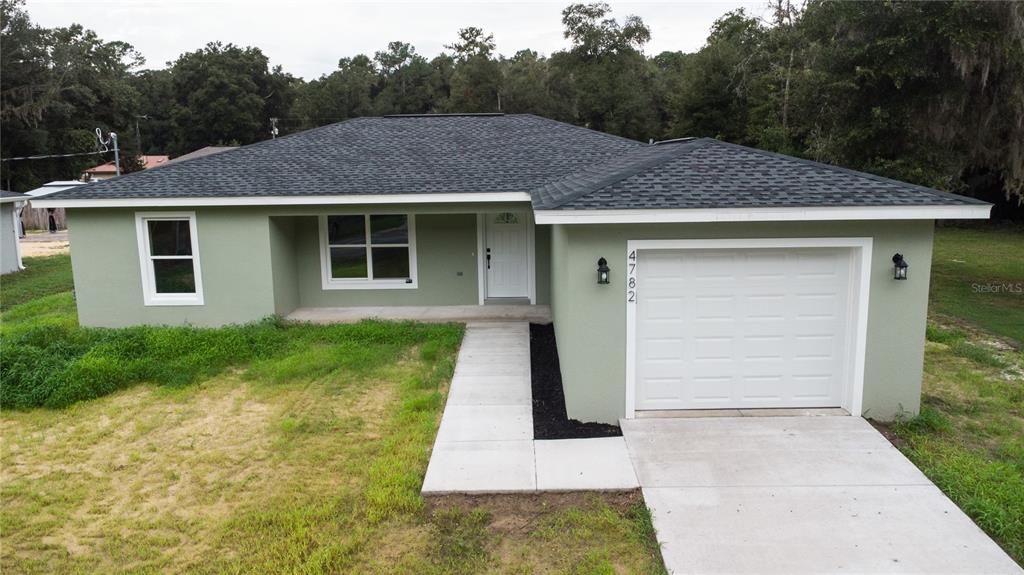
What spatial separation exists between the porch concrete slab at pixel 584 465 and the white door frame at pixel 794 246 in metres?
1.00

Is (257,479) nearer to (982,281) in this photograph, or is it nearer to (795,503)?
(795,503)

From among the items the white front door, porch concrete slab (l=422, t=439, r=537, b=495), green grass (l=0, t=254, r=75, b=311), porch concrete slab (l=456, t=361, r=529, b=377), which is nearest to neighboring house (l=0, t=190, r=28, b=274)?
green grass (l=0, t=254, r=75, b=311)

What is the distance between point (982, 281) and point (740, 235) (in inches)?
529

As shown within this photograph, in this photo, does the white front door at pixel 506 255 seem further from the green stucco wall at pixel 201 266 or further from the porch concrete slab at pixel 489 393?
the porch concrete slab at pixel 489 393

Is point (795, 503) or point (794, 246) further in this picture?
point (794, 246)

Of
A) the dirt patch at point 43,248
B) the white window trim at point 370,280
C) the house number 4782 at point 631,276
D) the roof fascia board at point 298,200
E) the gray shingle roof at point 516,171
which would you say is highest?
the gray shingle roof at point 516,171

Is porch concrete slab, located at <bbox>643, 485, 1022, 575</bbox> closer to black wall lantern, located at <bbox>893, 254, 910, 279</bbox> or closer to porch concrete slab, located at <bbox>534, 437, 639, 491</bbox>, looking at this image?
porch concrete slab, located at <bbox>534, 437, 639, 491</bbox>

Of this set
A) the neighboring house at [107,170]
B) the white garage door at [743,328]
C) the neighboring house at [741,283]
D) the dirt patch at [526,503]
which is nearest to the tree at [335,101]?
the neighboring house at [107,170]

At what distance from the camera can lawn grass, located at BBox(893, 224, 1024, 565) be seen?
5328 mm

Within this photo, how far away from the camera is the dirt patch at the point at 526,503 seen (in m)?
5.25

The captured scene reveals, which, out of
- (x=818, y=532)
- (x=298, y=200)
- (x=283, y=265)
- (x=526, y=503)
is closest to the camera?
(x=818, y=532)

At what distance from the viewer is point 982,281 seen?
16609 mm

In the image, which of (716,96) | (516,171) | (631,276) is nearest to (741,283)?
(631,276)

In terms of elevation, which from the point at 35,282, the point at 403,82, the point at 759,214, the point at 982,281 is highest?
the point at 403,82
